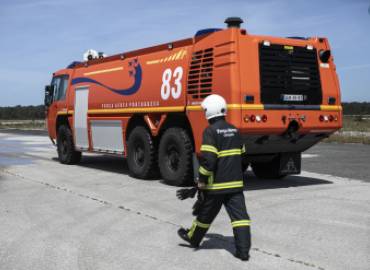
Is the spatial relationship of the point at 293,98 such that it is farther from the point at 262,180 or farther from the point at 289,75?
the point at 262,180

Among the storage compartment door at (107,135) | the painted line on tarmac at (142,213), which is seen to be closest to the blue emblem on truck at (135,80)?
the storage compartment door at (107,135)

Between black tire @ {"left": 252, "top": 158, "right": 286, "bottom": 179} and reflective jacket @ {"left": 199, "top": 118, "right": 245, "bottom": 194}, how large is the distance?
597 centimetres

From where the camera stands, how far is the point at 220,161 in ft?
17.7

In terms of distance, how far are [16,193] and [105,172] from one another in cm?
364

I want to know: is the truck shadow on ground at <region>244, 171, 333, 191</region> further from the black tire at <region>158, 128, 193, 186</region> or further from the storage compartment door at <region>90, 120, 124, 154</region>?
the storage compartment door at <region>90, 120, 124, 154</region>

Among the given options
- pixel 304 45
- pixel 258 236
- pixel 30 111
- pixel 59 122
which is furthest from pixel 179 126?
pixel 30 111

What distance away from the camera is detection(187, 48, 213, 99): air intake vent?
31.3ft

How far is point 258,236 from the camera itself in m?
6.27

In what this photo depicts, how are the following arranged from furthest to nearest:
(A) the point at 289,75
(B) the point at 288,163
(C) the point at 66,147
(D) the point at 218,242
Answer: (C) the point at 66,147, (B) the point at 288,163, (A) the point at 289,75, (D) the point at 218,242

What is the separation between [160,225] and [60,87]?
31.1 feet

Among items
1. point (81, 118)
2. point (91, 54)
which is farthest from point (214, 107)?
point (91, 54)

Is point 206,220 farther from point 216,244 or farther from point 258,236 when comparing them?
point 258,236

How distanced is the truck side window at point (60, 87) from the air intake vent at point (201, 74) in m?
6.22

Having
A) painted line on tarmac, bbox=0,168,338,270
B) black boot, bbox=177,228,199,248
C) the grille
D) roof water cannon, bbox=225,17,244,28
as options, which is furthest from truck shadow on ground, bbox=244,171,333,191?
black boot, bbox=177,228,199,248
